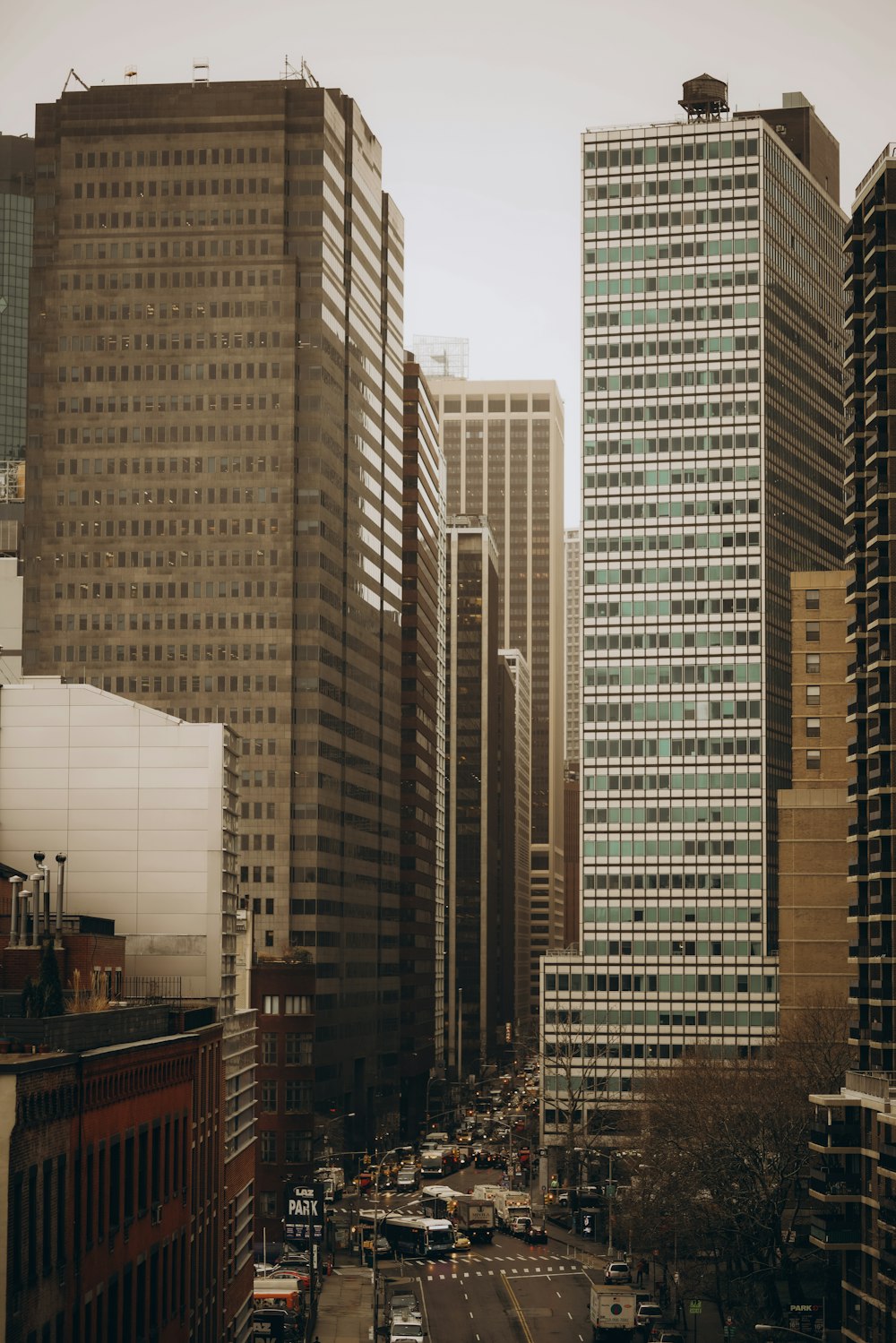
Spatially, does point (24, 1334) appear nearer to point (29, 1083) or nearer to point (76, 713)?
point (29, 1083)

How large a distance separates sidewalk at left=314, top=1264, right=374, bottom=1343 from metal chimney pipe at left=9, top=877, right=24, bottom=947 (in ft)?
138

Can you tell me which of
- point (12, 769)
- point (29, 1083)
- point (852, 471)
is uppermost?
point (852, 471)

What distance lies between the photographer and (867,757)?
13862cm

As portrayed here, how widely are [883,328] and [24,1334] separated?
100901 millimetres

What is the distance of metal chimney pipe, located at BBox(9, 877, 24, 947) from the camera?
89438 millimetres

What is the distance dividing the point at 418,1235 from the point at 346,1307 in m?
26.4

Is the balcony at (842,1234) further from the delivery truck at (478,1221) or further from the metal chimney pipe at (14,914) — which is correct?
the delivery truck at (478,1221)

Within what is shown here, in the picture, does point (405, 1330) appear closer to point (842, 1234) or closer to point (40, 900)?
point (842, 1234)

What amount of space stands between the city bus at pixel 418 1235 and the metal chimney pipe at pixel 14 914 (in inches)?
2954

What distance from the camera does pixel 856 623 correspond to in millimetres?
142875

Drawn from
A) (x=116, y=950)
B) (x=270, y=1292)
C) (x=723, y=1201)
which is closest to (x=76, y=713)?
(x=116, y=950)

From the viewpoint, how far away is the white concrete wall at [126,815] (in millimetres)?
120062

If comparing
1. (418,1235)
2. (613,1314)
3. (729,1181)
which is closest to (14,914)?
(613,1314)

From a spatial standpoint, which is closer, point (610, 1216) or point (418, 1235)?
point (418, 1235)
